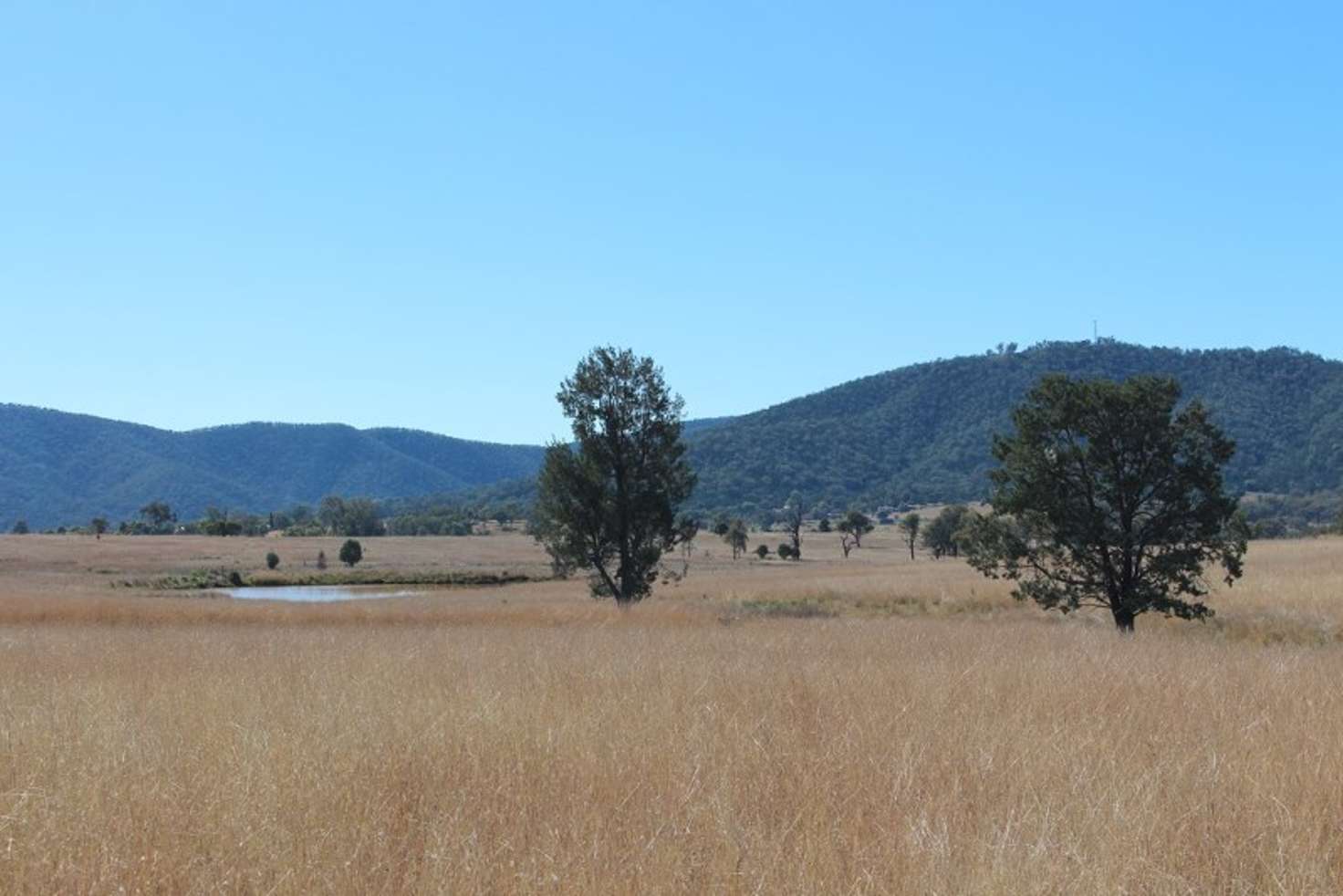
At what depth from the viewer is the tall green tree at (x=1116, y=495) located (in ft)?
73.2

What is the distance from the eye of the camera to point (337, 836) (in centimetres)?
501

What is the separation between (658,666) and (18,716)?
5917 mm

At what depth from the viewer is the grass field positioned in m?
4.54

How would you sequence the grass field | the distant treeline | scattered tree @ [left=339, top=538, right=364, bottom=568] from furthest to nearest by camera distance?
the distant treeline
scattered tree @ [left=339, top=538, right=364, bottom=568]
the grass field

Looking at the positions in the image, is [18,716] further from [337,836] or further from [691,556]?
[691,556]

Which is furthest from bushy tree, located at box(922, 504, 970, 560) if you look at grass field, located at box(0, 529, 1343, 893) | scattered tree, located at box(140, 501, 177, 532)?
scattered tree, located at box(140, 501, 177, 532)

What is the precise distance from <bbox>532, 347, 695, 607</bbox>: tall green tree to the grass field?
1872 centimetres

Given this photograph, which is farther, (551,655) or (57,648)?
(57,648)

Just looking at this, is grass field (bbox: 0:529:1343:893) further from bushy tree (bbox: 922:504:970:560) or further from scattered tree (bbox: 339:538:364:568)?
bushy tree (bbox: 922:504:970:560)

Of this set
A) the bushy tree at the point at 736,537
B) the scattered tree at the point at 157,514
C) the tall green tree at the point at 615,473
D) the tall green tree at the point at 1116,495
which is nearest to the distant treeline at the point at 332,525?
the scattered tree at the point at 157,514

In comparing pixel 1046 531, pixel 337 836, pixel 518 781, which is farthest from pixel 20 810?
pixel 1046 531

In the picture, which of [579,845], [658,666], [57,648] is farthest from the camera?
[57,648]

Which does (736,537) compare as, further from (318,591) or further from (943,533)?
(318,591)

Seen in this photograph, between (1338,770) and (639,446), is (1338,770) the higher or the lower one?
the lower one
